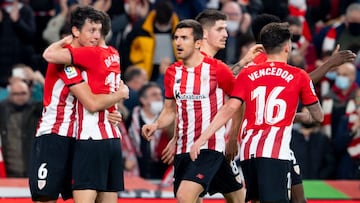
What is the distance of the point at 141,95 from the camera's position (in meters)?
16.9

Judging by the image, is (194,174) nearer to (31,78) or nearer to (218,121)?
(218,121)

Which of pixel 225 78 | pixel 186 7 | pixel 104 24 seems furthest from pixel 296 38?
pixel 104 24

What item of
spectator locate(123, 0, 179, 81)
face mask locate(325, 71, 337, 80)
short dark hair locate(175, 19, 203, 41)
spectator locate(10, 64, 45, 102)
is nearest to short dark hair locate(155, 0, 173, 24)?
spectator locate(123, 0, 179, 81)

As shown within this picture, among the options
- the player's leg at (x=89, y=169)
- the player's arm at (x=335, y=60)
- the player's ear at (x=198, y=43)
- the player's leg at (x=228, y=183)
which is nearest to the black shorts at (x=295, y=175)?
the player's leg at (x=228, y=183)

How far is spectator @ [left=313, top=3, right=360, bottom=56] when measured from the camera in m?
18.7

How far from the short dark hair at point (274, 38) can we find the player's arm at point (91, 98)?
1.37 meters

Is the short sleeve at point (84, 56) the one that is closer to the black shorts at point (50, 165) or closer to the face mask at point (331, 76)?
the black shorts at point (50, 165)

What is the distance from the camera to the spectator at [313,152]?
16.6 m

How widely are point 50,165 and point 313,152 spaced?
537cm

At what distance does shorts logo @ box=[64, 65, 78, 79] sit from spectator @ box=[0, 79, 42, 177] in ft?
15.4

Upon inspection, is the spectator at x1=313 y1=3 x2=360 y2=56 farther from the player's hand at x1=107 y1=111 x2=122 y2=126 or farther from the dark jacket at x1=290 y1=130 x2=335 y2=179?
the player's hand at x1=107 y1=111 x2=122 y2=126

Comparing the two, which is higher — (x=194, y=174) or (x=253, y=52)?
(x=253, y=52)

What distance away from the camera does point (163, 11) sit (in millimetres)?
18125

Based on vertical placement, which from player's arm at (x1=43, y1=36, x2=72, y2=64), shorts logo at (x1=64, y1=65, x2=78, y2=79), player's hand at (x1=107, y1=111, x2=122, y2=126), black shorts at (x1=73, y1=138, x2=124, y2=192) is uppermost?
player's arm at (x1=43, y1=36, x2=72, y2=64)
